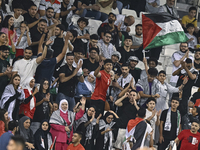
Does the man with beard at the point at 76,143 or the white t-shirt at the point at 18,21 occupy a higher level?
the white t-shirt at the point at 18,21

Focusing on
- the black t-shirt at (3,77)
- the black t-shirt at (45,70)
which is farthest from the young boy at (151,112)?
the black t-shirt at (3,77)

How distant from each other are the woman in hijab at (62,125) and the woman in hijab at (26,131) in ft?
1.69

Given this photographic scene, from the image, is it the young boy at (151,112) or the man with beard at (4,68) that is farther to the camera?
the young boy at (151,112)

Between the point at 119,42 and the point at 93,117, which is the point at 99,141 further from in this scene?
the point at 119,42

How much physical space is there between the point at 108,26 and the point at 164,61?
213cm

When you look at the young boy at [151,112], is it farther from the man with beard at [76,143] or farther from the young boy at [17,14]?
the young boy at [17,14]

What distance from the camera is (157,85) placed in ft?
30.3

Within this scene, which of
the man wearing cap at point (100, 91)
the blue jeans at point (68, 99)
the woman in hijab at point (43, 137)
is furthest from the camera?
the man wearing cap at point (100, 91)

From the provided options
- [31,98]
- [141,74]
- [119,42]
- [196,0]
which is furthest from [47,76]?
[196,0]

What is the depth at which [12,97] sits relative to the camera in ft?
24.5

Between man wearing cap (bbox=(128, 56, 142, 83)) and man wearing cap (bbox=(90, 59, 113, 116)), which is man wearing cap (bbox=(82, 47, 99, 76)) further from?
man wearing cap (bbox=(128, 56, 142, 83))

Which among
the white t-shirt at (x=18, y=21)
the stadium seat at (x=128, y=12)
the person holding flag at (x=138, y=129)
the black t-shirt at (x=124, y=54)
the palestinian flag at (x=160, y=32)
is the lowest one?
the person holding flag at (x=138, y=129)

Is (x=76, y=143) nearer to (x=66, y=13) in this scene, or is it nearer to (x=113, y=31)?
(x=113, y=31)

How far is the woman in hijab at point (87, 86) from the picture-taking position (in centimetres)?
861
